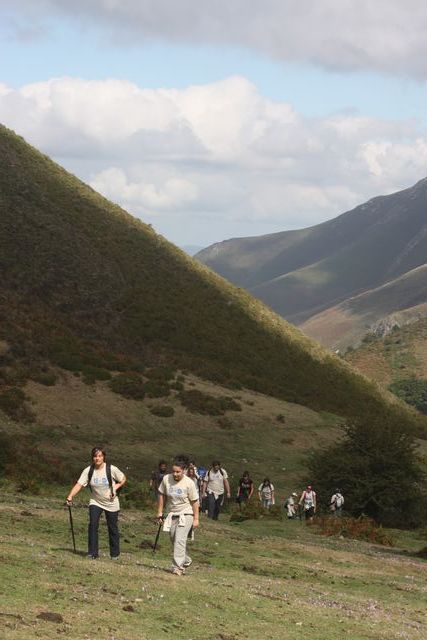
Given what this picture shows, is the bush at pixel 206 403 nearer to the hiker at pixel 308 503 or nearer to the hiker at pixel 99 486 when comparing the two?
the hiker at pixel 308 503

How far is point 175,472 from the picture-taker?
17094mm

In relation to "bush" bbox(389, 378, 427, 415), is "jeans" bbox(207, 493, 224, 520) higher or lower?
lower

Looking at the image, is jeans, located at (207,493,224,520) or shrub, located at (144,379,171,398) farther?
shrub, located at (144,379,171,398)

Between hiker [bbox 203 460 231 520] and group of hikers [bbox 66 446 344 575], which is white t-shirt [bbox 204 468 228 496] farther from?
group of hikers [bbox 66 446 344 575]

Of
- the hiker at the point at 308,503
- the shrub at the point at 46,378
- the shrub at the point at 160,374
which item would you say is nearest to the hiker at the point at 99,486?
the hiker at the point at 308,503

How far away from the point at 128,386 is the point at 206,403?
538 cm

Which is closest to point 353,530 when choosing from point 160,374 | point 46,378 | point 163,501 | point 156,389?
point 163,501

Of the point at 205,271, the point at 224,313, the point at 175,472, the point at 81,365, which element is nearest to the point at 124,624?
the point at 175,472

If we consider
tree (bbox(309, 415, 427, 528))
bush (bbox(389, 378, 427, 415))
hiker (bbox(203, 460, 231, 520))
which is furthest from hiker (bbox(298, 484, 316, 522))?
bush (bbox(389, 378, 427, 415))

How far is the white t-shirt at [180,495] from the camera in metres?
17.2

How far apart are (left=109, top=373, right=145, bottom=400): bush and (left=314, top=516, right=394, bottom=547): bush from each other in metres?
26.8

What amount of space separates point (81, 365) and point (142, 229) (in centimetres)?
4394

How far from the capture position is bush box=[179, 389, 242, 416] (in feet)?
198

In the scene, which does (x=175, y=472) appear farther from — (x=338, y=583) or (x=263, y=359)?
(x=263, y=359)
